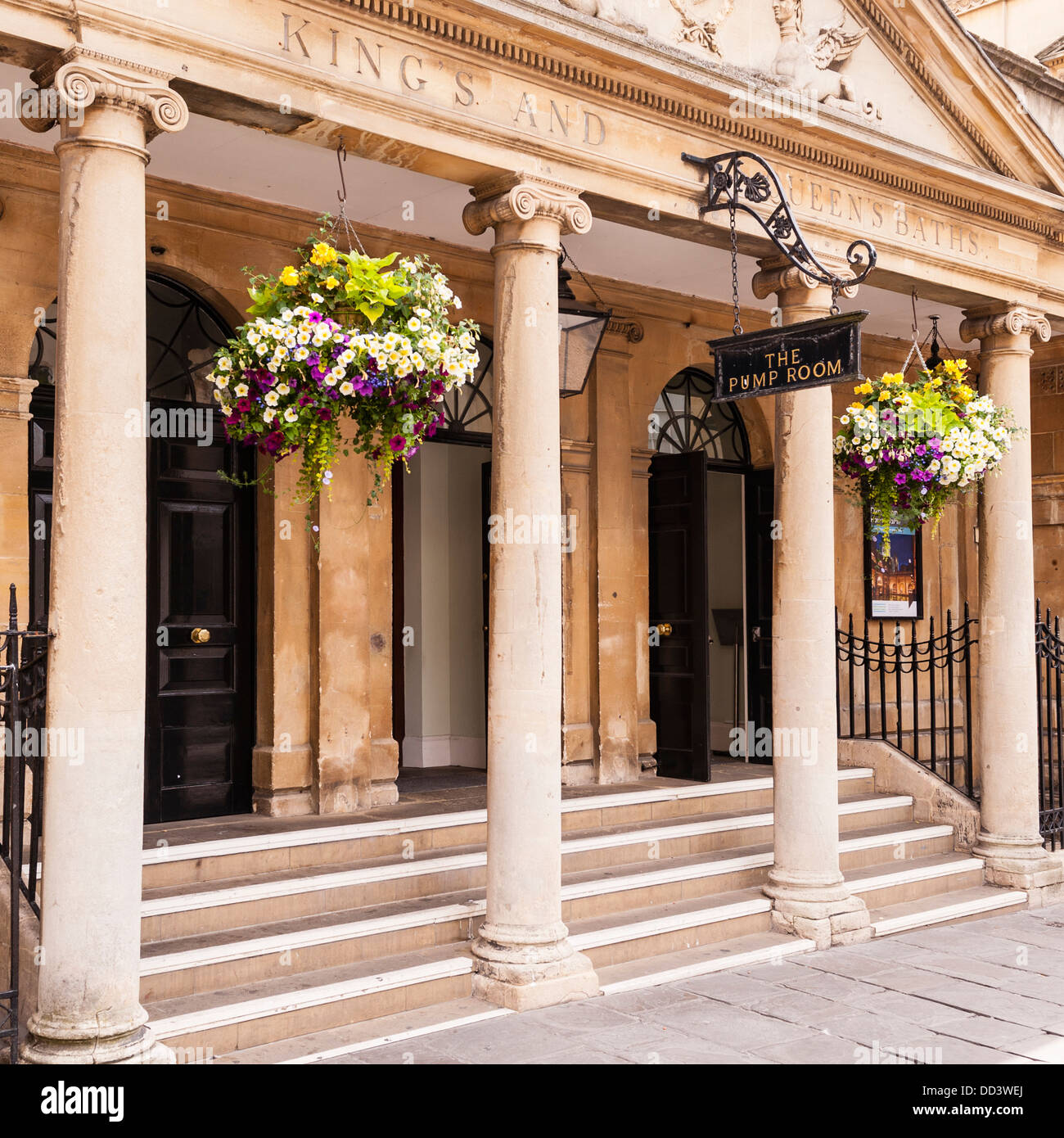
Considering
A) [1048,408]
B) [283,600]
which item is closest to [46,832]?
[283,600]

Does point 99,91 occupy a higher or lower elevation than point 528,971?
higher

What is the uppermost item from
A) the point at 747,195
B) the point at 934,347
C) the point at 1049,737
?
the point at 747,195

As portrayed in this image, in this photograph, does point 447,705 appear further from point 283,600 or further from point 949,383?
point 949,383

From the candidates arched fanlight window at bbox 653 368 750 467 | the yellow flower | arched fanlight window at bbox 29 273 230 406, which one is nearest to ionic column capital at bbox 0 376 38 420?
arched fanlight window at bbox 29 273 230 406

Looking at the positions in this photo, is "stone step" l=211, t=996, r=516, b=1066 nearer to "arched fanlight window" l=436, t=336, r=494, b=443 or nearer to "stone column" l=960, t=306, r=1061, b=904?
"arched fanlight window" l=436, t=336, r=494, b=443

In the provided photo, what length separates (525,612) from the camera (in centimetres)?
578

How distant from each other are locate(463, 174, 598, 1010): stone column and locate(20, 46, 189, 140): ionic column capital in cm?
170

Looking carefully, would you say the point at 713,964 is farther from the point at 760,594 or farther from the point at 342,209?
the point at 760,594

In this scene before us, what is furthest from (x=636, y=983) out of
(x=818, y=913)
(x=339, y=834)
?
(x=339, y=834)

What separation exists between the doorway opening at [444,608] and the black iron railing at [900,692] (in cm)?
301

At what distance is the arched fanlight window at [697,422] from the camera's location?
9.91 meters

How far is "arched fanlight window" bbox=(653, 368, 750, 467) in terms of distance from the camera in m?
9.91

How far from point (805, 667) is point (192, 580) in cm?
361

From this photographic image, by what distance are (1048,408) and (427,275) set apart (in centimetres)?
858
